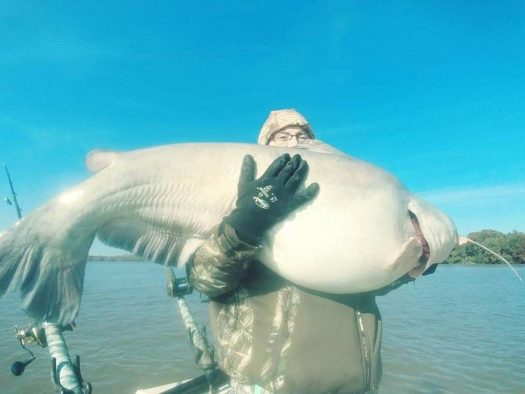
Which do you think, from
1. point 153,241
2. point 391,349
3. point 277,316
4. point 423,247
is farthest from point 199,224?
point 391,349

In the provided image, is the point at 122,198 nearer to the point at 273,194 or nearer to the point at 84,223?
the point at 84,223

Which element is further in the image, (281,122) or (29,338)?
(29,338)

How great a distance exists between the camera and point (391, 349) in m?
10.5

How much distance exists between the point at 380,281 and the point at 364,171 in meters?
0.75

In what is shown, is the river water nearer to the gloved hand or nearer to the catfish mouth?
the catfish mouth

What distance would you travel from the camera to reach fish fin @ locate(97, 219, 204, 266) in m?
2.54

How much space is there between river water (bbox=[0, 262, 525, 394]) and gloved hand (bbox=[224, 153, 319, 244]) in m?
7.10

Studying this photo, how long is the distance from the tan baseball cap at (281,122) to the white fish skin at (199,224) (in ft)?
2.84

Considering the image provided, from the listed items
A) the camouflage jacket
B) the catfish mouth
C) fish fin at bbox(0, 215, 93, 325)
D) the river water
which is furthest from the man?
the river water

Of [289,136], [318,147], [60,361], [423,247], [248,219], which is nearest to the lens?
[248,219]

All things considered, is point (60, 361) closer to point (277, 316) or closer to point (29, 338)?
point (29, 338)

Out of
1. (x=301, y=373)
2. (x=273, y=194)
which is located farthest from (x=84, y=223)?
(x=301, y=373)

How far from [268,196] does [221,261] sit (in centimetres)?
49

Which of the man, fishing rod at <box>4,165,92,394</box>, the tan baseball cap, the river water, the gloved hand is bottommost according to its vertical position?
the river water
